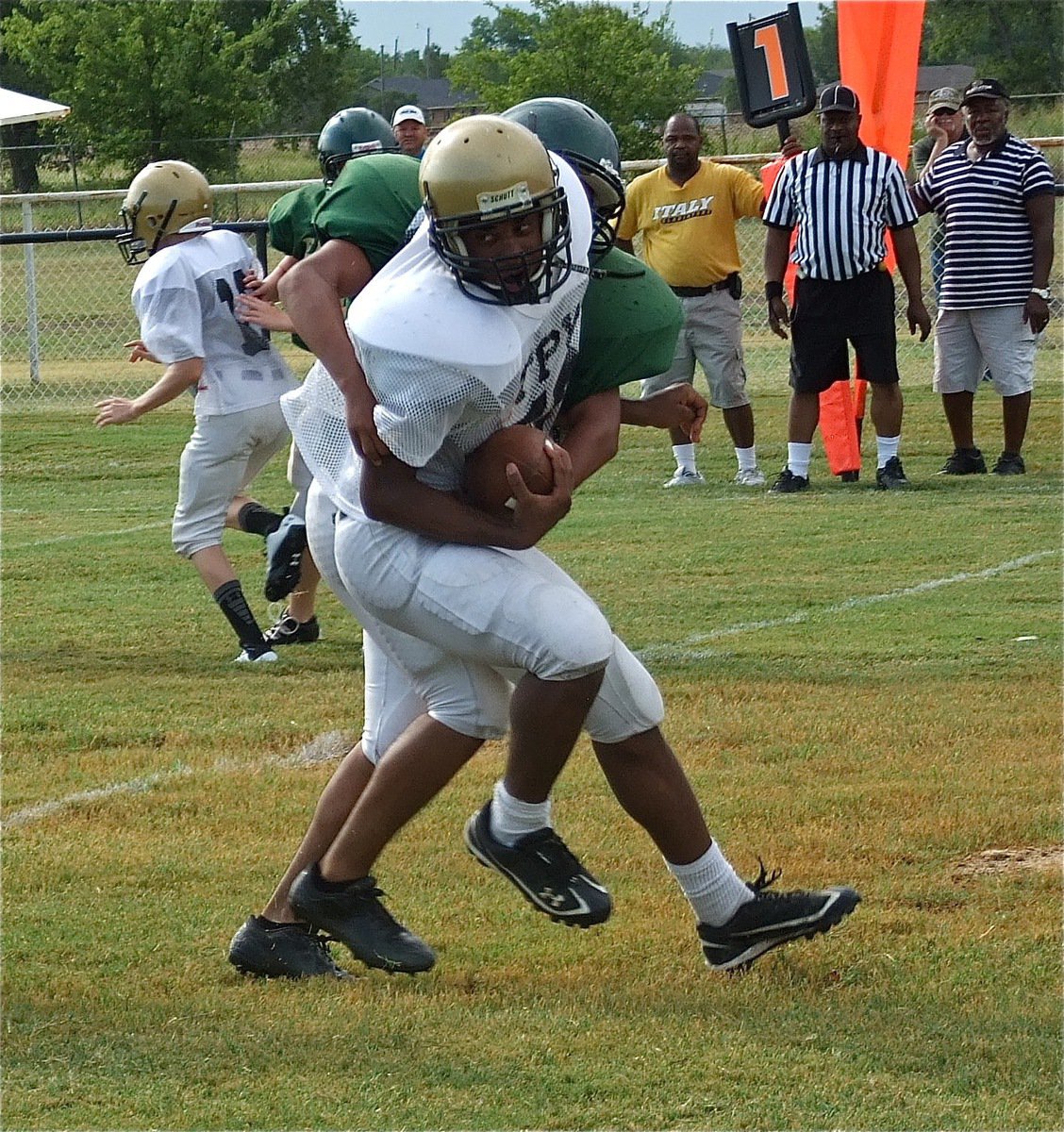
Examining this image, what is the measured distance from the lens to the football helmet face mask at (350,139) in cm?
612

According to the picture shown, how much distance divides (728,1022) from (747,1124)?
46 cm

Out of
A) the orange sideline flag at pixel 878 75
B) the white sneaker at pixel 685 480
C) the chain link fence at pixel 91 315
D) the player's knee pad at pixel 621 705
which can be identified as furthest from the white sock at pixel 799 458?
the player's knee pad at pixel 621 705

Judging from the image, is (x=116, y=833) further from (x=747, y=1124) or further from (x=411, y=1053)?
(x=747, y=1124)

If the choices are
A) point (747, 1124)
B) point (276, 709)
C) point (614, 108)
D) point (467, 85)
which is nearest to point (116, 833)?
point (276, 709)

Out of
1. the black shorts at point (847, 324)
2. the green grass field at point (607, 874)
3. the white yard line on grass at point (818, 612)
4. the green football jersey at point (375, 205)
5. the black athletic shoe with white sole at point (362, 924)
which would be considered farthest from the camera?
the black shorts at point (847, 324)

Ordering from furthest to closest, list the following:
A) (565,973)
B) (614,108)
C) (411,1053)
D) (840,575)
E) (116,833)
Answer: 1. (614,108)
2. (840,575)
3. (116,833)
4. (565,973)
5. (411,1053)

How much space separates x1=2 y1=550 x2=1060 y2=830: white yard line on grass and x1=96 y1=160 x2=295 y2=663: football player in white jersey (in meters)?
1.42

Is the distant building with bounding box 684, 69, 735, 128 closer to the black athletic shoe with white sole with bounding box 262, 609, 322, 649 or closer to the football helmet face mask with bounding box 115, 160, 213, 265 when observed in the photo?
the football helmet face mask with bounding box 115, 160, 213, 265

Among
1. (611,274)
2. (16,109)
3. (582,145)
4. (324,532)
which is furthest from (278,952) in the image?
(16,109)

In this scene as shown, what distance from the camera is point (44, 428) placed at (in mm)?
14906

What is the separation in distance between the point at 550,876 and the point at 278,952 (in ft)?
1.95

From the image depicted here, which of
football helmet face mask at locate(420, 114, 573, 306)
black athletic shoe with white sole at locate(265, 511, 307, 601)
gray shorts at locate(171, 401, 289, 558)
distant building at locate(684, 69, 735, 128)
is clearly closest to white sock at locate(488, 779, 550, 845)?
football helmet face mask at locate(420, 114, 573, 306)

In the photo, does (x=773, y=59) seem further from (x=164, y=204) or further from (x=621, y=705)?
(x=621, y=705)

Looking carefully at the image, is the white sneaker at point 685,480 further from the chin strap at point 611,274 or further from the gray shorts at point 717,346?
the chin strap at point 611,274
